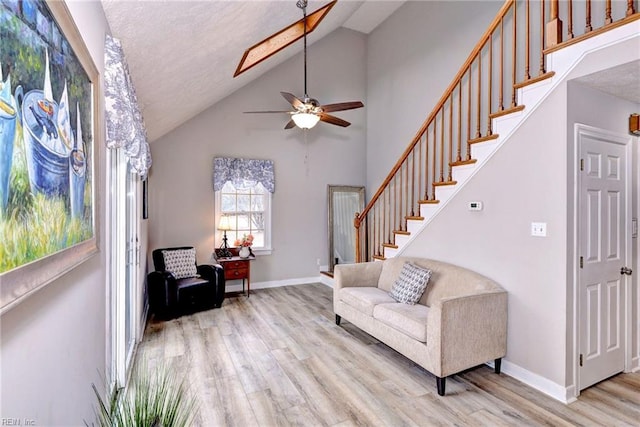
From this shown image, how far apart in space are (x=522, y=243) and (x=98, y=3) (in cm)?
330

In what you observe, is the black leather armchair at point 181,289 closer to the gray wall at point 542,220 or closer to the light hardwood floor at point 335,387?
the light hardwood floor at point 335,387

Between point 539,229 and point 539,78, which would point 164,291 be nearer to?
point 539,229

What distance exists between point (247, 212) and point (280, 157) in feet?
3.90

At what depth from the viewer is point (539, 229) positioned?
2.55 meters

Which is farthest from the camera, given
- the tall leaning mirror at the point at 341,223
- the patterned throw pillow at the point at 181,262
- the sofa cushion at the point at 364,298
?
the tall leaning mirror at the point at 341,223

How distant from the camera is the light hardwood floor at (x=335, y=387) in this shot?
7.23ft

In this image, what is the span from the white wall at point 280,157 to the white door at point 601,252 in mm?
4247

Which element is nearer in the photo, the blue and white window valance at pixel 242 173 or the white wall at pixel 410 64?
the white wall at pixel 410 64

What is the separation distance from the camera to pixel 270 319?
415 centimetres

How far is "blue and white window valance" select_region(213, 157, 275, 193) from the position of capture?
5297 mm

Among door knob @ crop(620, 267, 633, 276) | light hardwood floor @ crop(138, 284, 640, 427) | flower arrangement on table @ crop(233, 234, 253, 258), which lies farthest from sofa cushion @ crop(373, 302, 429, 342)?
flower arrangement on table @ crop(233, 234, 253, 258)

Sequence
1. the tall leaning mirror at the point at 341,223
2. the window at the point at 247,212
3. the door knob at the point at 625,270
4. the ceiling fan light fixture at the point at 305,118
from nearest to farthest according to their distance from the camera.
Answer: the door knob at the point at 625,270
the ceiling fan light fixture at the point at 305,118
the window at the point at 247,212
the tall leaning mirror at the point at 341,223

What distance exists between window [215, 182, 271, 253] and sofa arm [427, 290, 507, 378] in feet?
12.5

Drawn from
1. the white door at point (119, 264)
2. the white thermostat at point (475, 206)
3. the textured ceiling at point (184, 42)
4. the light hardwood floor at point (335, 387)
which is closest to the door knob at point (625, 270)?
the light hardwood floor at point (335, 387)
